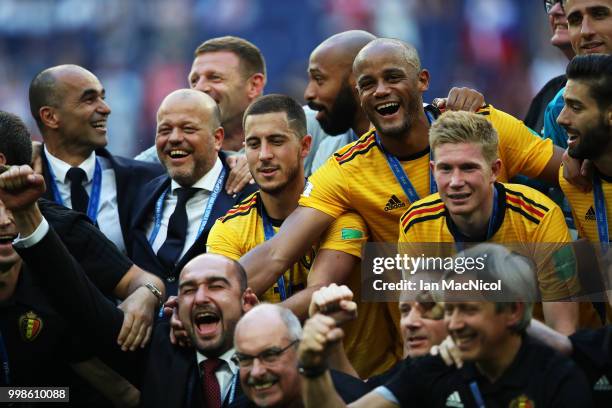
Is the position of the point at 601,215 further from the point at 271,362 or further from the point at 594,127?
the point at 271,362

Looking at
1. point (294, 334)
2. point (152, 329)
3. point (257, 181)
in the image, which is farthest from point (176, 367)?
point (257, 181)

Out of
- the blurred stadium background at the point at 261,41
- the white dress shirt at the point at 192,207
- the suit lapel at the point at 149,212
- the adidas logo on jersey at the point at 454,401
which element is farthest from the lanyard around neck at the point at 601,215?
the blurred stadium background at the point at 261,41

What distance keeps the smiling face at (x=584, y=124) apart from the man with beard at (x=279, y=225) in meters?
1.16

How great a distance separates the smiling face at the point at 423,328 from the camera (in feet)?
19.0

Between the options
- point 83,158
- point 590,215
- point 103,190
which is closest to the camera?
point 590,215

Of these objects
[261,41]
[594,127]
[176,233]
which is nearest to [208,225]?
[176,233]

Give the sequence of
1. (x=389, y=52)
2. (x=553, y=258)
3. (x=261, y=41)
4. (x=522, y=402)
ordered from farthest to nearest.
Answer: (x=261, y=41) < (x=389, y=52) < (x=553, y=258) < (x=522, y=402)

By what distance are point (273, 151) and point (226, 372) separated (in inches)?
54.6

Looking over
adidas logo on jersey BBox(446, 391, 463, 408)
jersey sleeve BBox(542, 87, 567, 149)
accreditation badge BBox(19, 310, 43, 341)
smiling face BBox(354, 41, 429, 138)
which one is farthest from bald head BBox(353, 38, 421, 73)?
adidas logo on jersey BBox(446, 391, 463, 408)

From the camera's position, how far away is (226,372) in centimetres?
632

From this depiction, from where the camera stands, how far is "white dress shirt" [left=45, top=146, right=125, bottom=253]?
7.84 m

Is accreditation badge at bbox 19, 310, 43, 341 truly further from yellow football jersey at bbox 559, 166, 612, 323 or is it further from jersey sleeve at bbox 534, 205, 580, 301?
yellow football jersey at bbox 559, 166, 612, 323

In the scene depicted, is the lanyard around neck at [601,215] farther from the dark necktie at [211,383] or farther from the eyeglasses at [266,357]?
the dark necktie at [211,383]

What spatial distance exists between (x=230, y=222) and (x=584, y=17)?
2.09 metres
